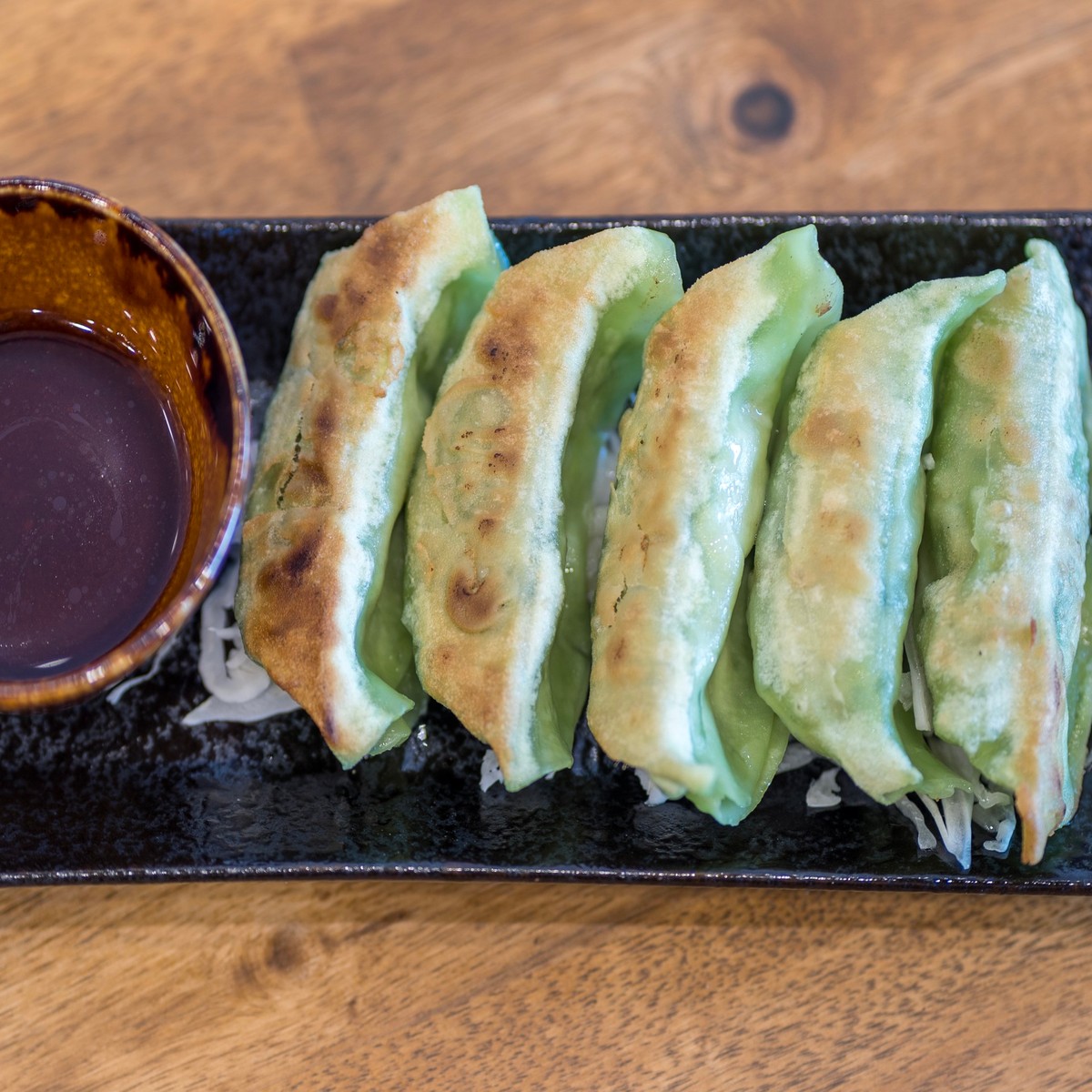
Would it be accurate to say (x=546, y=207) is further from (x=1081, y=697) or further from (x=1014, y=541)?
(x=1081, y=697)

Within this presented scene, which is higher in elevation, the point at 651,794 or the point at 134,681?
the point at 134,681

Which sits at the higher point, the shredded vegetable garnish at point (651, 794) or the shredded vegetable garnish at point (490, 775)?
the shredded vegetable garnish at point (490, 775)

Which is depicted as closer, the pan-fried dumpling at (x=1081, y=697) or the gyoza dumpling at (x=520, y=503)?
the gyoza dumpling at (x=520, y=503)

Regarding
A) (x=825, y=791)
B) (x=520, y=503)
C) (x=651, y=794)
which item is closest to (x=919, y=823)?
(x=825, y=791)

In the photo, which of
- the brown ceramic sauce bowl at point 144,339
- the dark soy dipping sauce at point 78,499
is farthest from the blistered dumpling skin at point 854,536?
the dark soy dipping sauce at point 78,499

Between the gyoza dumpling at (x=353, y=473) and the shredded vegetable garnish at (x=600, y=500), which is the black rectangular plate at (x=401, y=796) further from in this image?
the shredded vegetable garnish at (x=600, y=500)

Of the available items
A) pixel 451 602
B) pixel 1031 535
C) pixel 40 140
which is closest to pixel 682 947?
pixel 451 602

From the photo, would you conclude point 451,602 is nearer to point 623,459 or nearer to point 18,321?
point 623,459
